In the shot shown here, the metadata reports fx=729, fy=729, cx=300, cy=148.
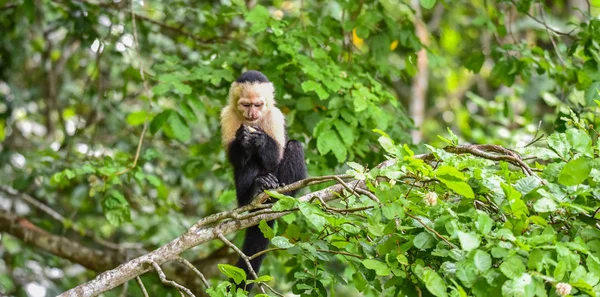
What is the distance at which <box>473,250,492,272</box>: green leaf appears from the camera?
226cm

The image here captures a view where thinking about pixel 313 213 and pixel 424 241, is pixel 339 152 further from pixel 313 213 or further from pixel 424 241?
pixel 424 241

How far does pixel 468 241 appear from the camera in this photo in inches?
86.8

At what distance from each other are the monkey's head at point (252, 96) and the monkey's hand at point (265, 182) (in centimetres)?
Result: 37

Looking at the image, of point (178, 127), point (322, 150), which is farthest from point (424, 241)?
point (178, 127)

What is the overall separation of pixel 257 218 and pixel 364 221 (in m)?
0.56

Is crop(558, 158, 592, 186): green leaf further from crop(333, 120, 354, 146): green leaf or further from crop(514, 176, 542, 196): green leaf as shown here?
crop(333, 120, 354, 146): green leaf

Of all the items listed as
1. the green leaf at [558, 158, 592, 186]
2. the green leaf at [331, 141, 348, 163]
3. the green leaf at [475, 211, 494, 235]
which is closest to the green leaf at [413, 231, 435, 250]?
the green leaf at [475, 211, 494, 235]

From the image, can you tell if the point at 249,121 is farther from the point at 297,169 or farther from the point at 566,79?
the point at 566,79

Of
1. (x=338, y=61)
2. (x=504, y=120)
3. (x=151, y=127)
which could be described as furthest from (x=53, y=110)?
(x=504, y=120)

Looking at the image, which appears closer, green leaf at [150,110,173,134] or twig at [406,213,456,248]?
twig at [406,213,456,248]

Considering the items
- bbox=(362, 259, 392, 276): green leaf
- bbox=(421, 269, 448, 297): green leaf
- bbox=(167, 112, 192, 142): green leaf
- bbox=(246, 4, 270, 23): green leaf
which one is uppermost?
bbox=(246, 4, 270, 23): green leaf

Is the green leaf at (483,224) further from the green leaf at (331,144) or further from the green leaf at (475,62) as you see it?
the green leaf at (475,62)

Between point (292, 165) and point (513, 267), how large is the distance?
221 cm

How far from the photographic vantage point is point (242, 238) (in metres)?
4.82
